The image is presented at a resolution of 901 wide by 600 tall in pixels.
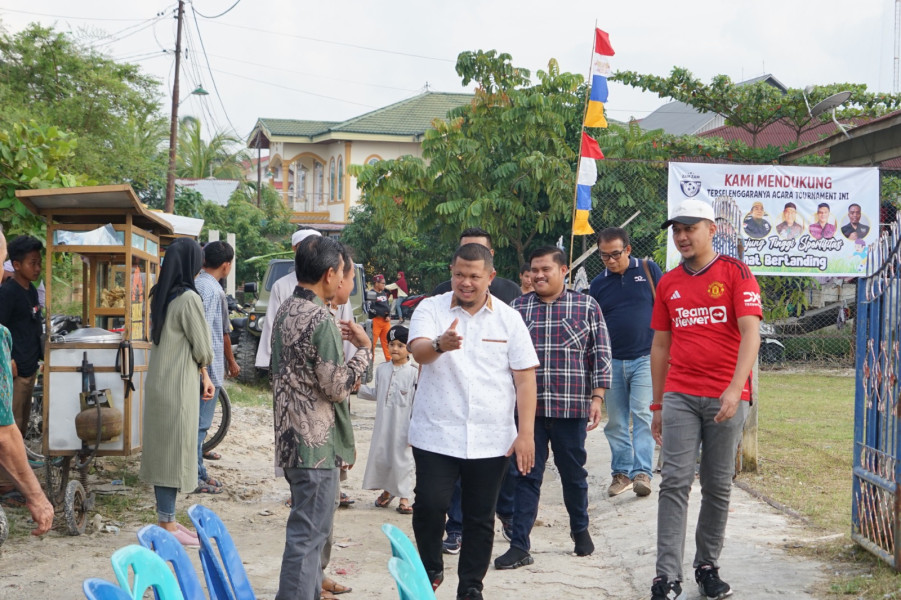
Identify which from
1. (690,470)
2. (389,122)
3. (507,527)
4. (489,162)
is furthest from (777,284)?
(389,122)

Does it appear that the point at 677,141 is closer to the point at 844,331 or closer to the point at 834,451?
the point at 844,331

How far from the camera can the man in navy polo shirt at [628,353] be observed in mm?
7707

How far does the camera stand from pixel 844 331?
56.6ft

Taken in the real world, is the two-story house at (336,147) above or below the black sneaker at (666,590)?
above

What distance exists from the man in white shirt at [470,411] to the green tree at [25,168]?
4033mm

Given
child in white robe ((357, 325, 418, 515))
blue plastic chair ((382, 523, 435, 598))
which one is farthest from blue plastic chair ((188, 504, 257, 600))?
child in white robe ((357, 325, 418, 515))

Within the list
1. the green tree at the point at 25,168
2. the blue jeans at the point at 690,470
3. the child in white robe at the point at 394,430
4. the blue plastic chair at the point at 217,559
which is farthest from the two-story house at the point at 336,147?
the blue plastic chair at the point at 217,559

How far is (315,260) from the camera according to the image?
4.54 meters

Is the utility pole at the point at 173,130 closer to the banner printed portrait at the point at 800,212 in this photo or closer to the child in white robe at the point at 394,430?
the banner printed portrait at the point at 800,212

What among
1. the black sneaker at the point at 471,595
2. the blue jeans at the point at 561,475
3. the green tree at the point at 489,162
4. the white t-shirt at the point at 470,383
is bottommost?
the black sneaker at the point at 471,595

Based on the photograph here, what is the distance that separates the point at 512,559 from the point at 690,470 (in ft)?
4.76

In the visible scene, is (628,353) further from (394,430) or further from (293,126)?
(293,126)

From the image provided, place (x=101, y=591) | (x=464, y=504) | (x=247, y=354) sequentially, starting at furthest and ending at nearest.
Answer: (x=247, y=354), (x=464, y=504), (x=101, y=591)

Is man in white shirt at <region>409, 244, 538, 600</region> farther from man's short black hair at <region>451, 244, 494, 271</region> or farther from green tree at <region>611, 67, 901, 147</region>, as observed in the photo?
green tree at <region>611, 67, 901, 147</region>
